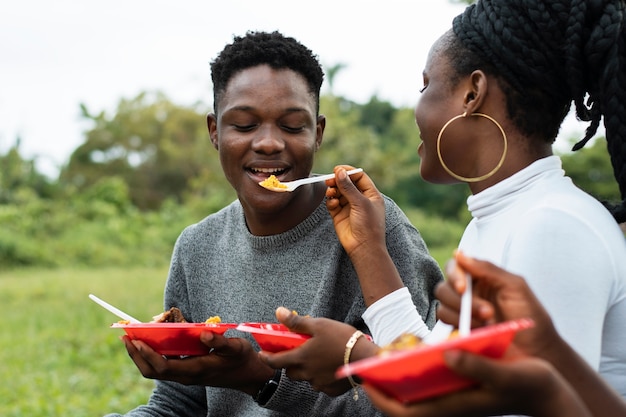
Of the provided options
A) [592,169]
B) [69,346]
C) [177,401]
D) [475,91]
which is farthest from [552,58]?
[592,169]

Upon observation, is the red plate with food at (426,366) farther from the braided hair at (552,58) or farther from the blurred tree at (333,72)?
the blurred tree at (333,72)

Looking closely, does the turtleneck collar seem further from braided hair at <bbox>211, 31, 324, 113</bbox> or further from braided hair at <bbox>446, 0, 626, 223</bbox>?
braided hair at <bbox>211, 31, 324, 113</bbox>

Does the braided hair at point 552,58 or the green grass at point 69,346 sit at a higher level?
the braided hair at point 552,58

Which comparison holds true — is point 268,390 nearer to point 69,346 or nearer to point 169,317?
point 169,317

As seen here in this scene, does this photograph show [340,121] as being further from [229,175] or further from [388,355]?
[388,355]

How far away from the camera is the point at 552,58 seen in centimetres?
173

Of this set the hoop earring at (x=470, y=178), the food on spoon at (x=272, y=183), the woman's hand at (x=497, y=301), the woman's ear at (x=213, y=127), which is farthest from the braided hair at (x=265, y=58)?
the woman's hand at (x=497, y=301)

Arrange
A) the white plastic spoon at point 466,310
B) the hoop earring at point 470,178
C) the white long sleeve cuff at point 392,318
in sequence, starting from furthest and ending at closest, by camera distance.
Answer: the white long sleeve cuff at point 392,318 → the hoop earring at point 470,178 → the white plastic spoon at point 466,310

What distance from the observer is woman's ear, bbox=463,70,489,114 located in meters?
1.80

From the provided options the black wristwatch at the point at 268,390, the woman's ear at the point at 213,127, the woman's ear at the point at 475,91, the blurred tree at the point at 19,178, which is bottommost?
the black wristwatch at the point at 268,390

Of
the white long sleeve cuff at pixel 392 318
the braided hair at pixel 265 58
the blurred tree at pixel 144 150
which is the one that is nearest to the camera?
the white long sleeve cuff at pixel 392 318

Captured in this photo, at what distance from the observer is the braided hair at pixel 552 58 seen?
5.52ft

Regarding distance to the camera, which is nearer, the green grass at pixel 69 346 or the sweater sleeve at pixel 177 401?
the sweater sleeve at pixel 177 401

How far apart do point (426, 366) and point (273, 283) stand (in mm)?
1376
